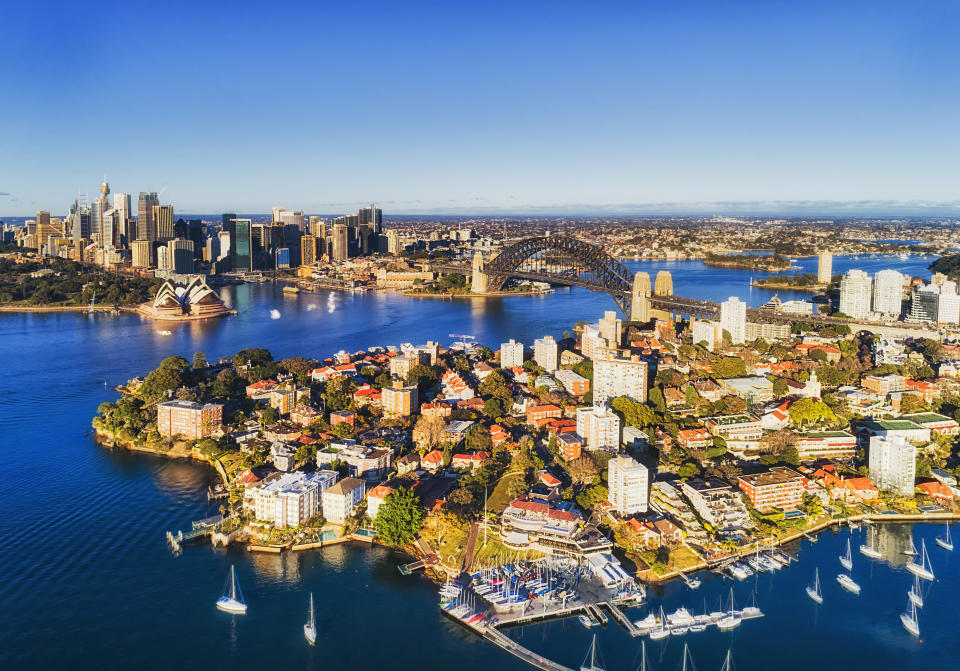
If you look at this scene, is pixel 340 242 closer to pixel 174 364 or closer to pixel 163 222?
pixel 163 222

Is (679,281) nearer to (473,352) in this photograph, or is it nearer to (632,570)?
(473,352)

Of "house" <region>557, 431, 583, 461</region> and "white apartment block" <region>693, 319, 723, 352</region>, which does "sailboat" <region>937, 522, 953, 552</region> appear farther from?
"white apartment block" <region>693, 319, 723, 352</region>

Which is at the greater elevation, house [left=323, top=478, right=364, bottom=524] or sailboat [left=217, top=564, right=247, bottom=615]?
house [left=323, top=478, right=364, bottom=524]

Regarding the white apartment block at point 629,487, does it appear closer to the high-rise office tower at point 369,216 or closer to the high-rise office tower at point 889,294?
the high-rise office tower at point 889,294

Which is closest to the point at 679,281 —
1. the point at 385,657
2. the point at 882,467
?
the point at 882,467

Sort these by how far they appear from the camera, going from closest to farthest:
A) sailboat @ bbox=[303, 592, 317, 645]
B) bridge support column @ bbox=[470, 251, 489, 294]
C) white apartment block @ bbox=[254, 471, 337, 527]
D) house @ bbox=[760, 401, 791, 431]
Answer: sailboat @ bbox=[303, 592, 317, 645], white apartment block @ bbox=[254, 471, 337, 527], house @ bbox=[760, 401, 791, 431], bridge support column @ bbox=[470, 251, 489, 294]

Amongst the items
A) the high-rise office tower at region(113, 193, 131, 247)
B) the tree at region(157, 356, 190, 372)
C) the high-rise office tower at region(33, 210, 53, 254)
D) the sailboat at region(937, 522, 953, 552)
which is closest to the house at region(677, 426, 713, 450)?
the sailboat at region(937, 522, 953, 552)

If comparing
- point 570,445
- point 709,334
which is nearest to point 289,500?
point 570,445
